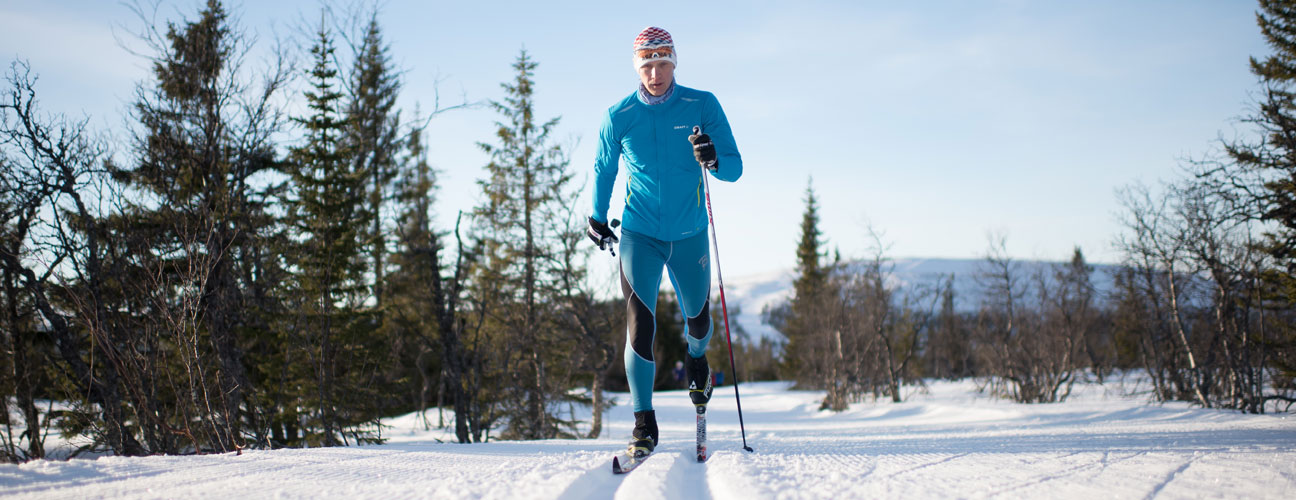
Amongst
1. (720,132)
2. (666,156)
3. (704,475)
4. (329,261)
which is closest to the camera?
(704,475)

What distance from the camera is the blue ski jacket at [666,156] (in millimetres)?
3436

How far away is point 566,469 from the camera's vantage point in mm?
2484

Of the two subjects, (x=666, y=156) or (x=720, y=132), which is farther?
(x=720, y=132)

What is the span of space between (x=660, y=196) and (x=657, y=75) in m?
0.60

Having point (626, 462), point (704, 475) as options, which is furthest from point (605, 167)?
point (704, 475)

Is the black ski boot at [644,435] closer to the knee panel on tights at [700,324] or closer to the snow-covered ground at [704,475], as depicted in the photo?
the snow-covered ground at [704,475]

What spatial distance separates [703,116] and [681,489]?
1.93 m

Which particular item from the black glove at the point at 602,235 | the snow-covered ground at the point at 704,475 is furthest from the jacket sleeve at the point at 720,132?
the snow-covered ground at the point at 704,475

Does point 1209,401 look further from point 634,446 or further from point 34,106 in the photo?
point 34,106

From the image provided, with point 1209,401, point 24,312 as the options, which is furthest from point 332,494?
point 1209,401

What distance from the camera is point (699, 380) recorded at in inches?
137

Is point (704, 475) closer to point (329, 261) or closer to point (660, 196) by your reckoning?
point (660, 196)

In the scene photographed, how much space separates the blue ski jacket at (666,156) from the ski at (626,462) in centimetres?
109

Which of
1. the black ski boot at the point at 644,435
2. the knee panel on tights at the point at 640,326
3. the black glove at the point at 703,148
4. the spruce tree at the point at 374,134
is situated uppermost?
the spruce tree at the point at 374,134
